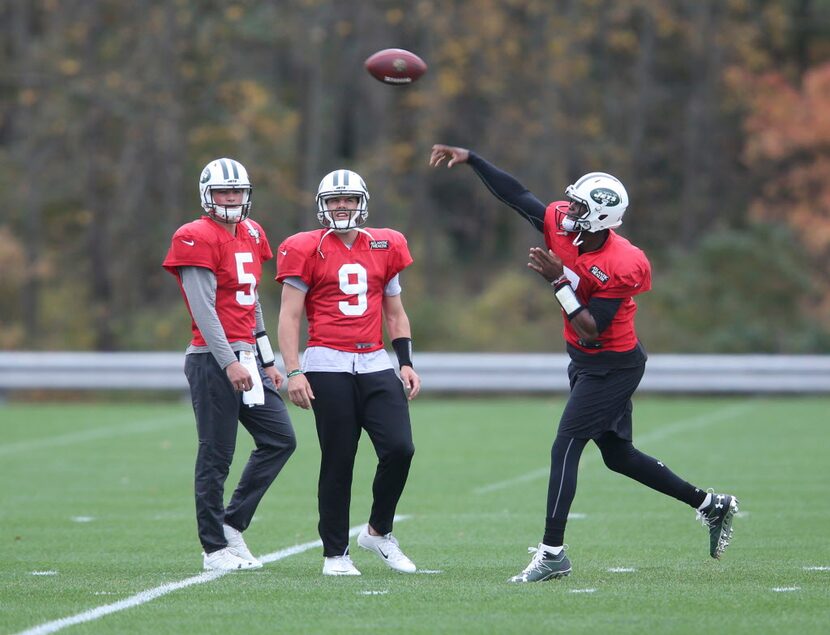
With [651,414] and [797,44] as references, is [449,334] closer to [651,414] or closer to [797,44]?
[651,414]

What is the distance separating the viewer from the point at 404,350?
8.13m

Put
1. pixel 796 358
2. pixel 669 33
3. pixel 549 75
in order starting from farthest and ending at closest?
1. pixel 669 33
2. pixel 549 75
3. pixel 796 358

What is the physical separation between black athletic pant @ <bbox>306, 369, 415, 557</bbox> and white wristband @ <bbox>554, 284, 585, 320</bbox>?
3.29 ft

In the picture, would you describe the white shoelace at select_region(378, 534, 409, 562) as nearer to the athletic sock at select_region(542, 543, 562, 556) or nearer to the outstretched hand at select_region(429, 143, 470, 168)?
the athletic sock at select_region(542, 543, 562, 556)

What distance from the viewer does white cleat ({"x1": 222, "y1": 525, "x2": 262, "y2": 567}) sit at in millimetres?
8203

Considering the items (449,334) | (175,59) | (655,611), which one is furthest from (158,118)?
(655,611)

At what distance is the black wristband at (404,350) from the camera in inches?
319

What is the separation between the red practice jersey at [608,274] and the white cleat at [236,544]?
6.98 feet

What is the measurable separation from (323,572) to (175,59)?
2341 centimetres

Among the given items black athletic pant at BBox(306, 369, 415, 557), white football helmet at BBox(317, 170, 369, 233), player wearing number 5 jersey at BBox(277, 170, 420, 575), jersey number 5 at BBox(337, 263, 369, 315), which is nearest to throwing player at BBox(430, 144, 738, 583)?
white football helmet at BBox(317, 170, 369, 233)

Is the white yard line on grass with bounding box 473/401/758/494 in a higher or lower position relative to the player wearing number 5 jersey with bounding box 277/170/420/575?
lower

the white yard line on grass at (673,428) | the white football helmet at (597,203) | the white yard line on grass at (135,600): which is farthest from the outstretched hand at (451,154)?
the white yard line on grass at (673,428)

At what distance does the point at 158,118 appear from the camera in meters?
30.1

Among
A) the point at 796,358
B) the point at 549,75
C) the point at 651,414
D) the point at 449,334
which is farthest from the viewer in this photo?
the point at 549,75
